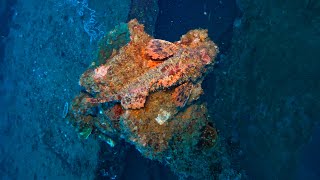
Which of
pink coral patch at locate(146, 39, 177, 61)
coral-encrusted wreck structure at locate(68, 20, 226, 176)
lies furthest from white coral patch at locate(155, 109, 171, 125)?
pink coral patch at locate(146, 39, 177, 61)

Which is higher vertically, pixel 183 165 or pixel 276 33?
pixel 276 33

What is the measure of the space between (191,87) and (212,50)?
0.49m

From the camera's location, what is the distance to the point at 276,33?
3373 millimetres

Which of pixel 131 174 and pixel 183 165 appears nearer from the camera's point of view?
pixel 183 165

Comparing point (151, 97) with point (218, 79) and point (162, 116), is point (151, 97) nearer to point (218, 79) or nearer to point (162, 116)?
point (162, 116)

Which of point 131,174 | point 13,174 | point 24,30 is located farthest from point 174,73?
point 13,174

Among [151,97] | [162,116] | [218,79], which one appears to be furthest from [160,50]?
[218,79]

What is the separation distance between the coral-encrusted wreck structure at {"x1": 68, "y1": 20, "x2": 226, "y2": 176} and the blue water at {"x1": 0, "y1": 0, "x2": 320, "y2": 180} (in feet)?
1.48

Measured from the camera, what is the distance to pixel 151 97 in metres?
3.09

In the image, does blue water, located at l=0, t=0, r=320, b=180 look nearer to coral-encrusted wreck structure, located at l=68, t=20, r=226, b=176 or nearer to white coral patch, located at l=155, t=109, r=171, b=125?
coral-encrusted wreck structure, located at l=68, t=20, r=226, b=176

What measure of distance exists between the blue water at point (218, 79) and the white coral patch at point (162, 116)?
737mm

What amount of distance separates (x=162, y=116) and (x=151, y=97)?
0.26m

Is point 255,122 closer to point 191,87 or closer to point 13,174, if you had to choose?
point 191,87

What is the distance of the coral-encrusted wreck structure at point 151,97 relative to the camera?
2953 millimetres
